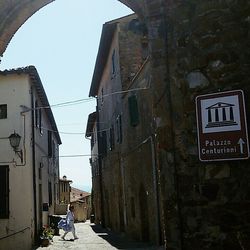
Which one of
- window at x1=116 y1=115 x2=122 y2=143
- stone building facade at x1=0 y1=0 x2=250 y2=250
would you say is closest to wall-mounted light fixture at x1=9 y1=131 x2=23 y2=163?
window at x1=116 y1=115 x2=122 y2=143

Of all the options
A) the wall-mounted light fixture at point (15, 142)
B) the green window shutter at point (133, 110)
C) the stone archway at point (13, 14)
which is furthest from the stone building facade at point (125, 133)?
the wall-mounted light fixture at point (15, 142)

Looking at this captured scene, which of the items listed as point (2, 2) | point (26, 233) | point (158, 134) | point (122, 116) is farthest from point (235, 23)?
point (122, 116)

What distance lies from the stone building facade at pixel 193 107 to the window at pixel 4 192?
33.7ft

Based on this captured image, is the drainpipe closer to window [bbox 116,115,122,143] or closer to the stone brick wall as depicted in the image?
window [bbox 116,115,122,143]

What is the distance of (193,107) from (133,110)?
9480 millimetres

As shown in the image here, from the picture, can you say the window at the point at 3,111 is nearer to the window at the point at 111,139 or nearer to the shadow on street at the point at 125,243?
the shadow on street at the point at 125,243

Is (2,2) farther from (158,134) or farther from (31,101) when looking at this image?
(31,101)

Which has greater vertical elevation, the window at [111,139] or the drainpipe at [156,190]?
the window at [111,139]

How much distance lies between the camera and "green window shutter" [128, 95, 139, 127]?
549 inches

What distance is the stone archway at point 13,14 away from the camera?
697 cm

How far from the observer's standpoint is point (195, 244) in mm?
4520

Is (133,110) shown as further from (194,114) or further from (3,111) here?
(194,114)

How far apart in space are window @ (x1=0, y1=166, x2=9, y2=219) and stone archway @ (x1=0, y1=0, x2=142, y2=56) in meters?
7.49

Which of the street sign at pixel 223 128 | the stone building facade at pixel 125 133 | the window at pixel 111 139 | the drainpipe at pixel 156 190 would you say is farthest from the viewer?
the window at pixel 111 139
